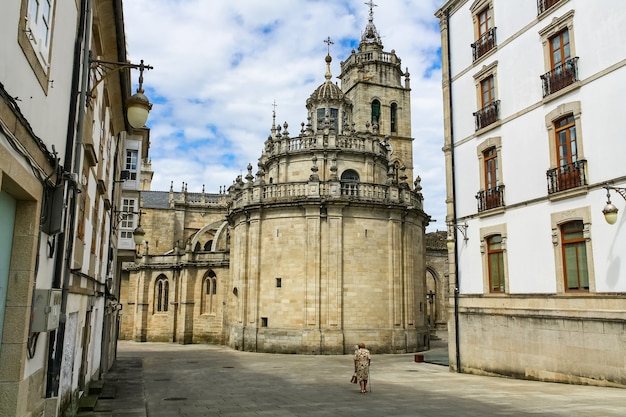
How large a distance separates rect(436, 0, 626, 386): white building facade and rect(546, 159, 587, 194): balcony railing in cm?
4

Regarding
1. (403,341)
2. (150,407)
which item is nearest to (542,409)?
(150,407)

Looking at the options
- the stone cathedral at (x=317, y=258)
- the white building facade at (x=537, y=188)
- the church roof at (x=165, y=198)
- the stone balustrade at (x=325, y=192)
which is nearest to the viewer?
the white building facade at (x=537, y=188)

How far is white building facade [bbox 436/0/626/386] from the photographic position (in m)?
14.7

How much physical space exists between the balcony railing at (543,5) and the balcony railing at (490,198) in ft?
19.8

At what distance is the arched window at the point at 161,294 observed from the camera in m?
42.6

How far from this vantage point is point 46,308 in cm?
642

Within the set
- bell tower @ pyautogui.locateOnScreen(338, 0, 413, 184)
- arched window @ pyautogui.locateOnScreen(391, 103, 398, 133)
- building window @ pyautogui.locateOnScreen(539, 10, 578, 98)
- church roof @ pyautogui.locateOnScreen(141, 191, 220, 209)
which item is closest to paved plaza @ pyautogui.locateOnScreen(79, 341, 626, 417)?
building window @ pyautogui.locateOnScreen(539, 10, 578, 98)

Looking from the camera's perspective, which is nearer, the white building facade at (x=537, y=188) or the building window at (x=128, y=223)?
the white building facade at (x=537, y=188)

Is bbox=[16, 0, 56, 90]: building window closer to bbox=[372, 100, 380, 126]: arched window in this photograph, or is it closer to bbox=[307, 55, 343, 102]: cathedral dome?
bbox=[307, 55, 343, 102]: cathedral dome

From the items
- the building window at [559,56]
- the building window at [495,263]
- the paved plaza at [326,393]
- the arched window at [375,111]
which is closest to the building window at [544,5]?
the building window at [559,56]

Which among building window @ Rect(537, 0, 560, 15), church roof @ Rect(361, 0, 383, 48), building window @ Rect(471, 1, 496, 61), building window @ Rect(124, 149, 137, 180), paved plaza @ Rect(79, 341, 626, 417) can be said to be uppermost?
church roof @ Rect(361, 0, 383, 48)

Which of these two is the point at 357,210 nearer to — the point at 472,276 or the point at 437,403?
the point at 472,276

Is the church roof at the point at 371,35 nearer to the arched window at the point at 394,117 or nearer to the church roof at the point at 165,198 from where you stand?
the arched window at the point at 394,117

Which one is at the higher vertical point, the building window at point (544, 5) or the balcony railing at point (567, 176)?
the building window at point (544, 5)
